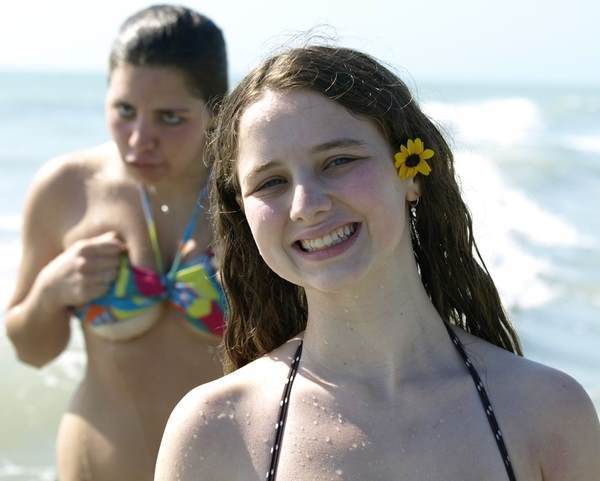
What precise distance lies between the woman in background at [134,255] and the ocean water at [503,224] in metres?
0.84

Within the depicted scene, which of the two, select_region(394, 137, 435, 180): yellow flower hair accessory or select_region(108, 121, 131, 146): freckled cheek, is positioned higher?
select_region(108, 121, 131, 146): freckled cheek

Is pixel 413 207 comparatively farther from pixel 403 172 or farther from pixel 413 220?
pixel 403 172

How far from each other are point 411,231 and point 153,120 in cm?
117

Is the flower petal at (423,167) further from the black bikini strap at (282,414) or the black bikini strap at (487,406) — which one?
the black bikini strap at (282,414)

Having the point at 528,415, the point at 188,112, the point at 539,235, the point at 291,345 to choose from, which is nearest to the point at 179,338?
the point at 188,112

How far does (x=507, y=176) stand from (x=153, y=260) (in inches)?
638

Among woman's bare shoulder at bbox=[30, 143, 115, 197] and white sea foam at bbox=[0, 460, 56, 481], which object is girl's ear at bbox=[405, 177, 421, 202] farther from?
white sea foam at bbox=[0, 460, 56, 481]

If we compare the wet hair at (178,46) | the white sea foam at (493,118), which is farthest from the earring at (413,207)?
the white sea foam at (493,118)

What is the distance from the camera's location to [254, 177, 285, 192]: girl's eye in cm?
248

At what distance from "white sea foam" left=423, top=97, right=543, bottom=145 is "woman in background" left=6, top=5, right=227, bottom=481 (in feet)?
69.3

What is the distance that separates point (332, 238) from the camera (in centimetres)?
241

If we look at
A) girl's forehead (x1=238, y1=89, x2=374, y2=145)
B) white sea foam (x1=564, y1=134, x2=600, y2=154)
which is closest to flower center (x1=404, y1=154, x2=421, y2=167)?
girl's forehead (x1=238, y1=89, x2=374, y2=145)

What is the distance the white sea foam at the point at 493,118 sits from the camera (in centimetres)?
2767

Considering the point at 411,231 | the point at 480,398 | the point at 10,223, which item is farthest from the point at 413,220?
the point at 10,223
